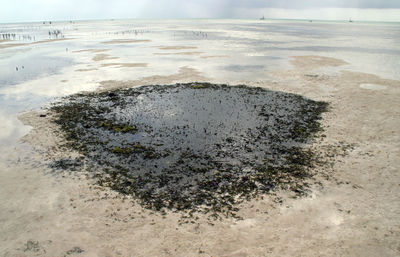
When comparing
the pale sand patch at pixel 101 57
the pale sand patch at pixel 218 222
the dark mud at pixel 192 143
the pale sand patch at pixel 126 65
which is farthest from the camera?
the pale sand patch at pixel 101 57

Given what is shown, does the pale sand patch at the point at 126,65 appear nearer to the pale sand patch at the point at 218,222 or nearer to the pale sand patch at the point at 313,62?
the pale sand patch at the point at 313,62

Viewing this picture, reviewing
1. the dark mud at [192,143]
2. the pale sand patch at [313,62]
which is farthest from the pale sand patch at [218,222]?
the pale sand patch at [313,62]

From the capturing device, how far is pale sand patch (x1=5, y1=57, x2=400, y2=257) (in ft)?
29.0

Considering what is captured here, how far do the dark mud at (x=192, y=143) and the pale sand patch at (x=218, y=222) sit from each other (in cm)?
96

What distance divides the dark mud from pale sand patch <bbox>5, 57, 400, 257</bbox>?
0.96 m

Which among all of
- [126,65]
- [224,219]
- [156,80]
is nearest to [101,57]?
[126,65]

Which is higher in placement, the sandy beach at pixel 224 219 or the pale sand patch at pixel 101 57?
the pale sand patch at pixel 101 57

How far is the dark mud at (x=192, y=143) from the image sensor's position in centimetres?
1194

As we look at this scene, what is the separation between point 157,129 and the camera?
59.0 ft

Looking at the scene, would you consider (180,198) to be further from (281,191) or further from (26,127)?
(26,127)

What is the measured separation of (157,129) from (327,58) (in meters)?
38.1

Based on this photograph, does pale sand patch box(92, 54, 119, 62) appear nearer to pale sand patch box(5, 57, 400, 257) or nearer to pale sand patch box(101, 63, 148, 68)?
pale sand patch box(101, 63, 148, 68)

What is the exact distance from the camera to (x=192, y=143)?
52.9ft

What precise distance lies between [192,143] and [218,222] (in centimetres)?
679
